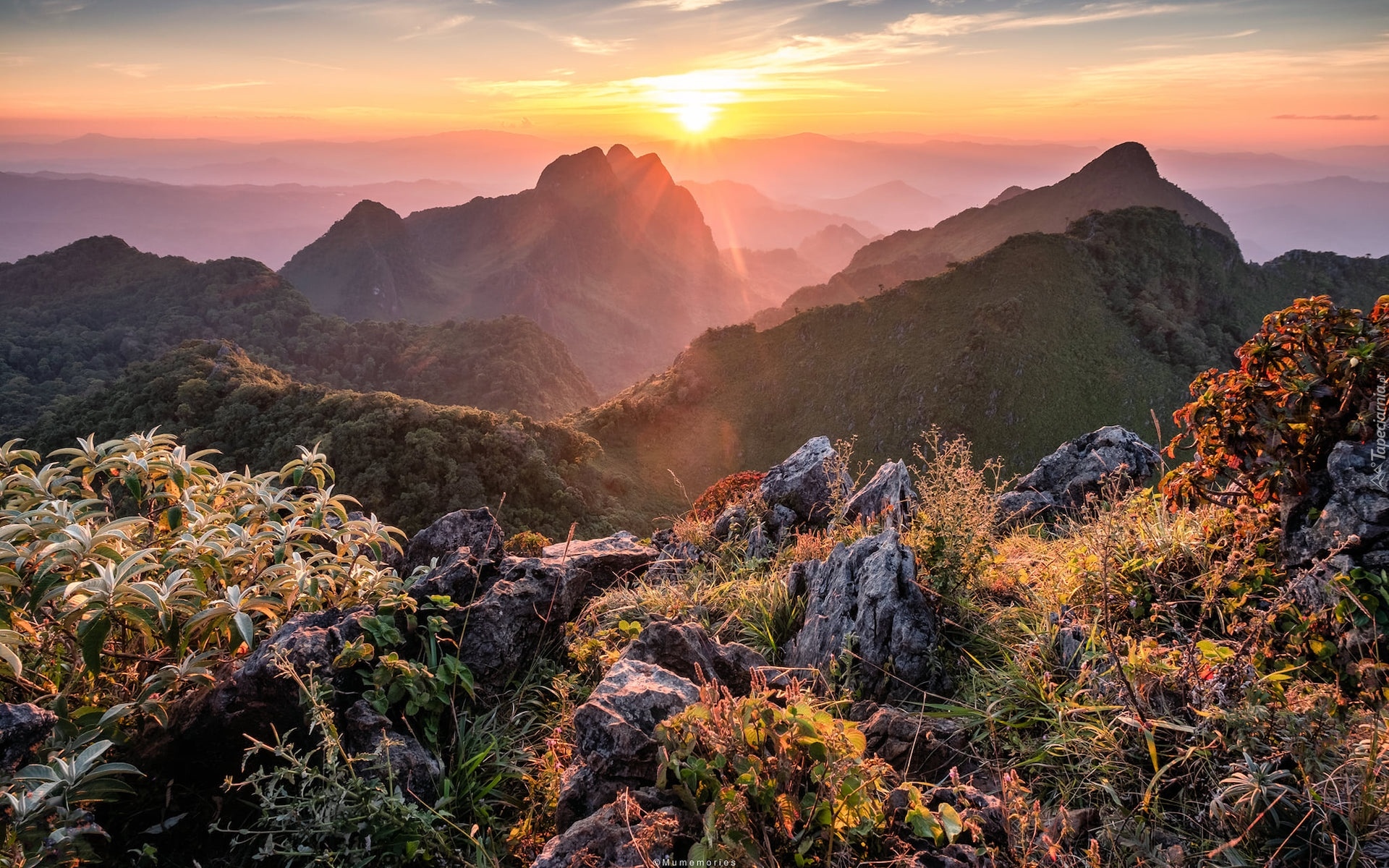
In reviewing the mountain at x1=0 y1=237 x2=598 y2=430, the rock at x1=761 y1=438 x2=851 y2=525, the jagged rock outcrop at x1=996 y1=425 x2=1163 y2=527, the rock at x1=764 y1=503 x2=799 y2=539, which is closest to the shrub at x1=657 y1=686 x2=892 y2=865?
the rock at x1=764 y1=503 x2=799 y2=539

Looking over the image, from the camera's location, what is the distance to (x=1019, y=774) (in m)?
3.81

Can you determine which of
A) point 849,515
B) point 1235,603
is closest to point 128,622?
point 1235,603

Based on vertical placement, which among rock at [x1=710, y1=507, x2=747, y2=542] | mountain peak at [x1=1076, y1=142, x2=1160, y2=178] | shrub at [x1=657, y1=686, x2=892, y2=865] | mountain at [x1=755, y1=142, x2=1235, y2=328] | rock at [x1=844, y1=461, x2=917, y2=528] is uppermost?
mountain peak at [x1=1076, y1=142, x2=1160, y2=178]

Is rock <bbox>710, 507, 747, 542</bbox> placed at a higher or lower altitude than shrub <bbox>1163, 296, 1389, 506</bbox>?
lower

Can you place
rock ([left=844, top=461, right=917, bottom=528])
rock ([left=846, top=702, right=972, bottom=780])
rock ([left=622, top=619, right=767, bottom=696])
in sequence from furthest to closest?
rock ([left=844, top=461, right=917, bottom=528]) < rock ([left=622, top=619, right=767, bottom=696]) < rock ([left=846, top=702, right=972, bottom=780])

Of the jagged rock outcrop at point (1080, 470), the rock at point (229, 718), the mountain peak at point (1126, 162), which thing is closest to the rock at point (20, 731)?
the rock at point (229, 718)

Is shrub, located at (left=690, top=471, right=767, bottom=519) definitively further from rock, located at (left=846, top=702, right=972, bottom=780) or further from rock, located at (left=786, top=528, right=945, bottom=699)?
rock, located at (left=846, top=702, right=972, bottom=780)

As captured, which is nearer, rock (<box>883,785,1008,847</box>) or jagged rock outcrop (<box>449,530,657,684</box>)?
rock (<box>883,785,1008,847</box>)

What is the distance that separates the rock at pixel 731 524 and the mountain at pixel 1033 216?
348 ft

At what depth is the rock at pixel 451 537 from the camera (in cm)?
632

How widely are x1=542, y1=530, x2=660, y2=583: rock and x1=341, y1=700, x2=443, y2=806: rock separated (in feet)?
8.02

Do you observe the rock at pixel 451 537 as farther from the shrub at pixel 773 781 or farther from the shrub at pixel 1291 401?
the shrub at pixel 1291 401

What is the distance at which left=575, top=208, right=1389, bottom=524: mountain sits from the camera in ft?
174

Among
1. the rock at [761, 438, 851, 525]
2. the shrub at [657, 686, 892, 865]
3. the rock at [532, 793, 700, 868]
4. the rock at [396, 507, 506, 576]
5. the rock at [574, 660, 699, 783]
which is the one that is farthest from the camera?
the rock at [761, 438, 851, 525]
